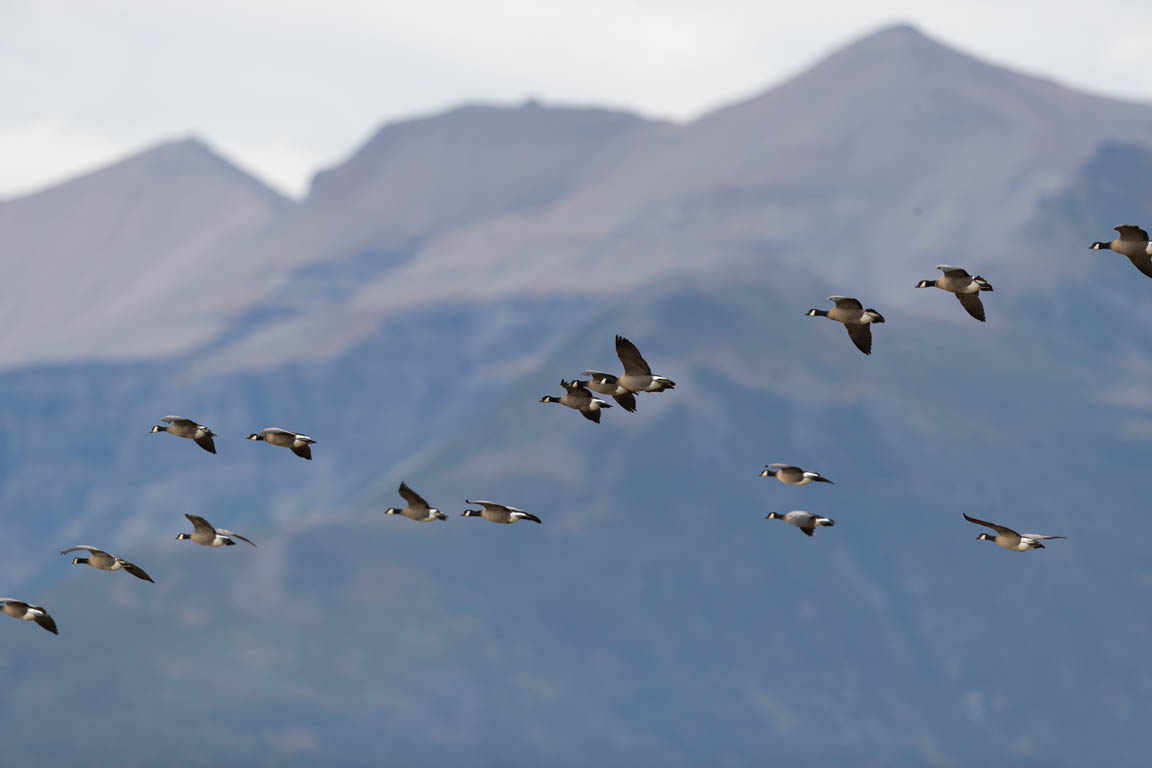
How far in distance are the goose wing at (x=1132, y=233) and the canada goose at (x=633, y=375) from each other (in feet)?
50.5

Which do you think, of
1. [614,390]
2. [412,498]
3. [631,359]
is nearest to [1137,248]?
[631,359]

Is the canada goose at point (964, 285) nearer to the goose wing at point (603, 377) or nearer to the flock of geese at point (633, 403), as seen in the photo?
the flock of geese at point (633, 403)

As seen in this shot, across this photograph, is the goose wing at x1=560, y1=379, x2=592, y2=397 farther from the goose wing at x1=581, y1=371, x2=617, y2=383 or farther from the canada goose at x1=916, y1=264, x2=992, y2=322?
the canada goose at x1=916, y1=264, x2=992, y2=322

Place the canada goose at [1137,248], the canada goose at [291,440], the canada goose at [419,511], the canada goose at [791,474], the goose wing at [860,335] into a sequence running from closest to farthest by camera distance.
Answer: the canada goose at [1137,248] < the goose wing at [860,335] < the canada goose at [791,474] < the canada goose at [419,511] < the canada goose at [291,440]

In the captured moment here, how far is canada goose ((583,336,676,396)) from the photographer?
74125 millimetres

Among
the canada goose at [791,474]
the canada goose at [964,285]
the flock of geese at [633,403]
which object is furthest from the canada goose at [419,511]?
the canada goose at [964,285]

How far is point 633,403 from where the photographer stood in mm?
77688

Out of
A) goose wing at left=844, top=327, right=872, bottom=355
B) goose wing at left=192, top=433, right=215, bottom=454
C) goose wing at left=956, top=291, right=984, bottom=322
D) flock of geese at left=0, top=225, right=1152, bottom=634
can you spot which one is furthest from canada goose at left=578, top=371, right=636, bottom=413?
goose wing at left=192, top=433, right=215, bottom=454

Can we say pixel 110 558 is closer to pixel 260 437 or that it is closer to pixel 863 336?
pixel 260 437

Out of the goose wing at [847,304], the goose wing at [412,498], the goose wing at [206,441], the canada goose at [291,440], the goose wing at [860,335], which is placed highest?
the goose wing at [847,304]

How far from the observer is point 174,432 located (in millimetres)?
79875

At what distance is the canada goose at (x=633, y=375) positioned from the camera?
7412 cm

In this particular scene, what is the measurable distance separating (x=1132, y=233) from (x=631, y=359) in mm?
17062

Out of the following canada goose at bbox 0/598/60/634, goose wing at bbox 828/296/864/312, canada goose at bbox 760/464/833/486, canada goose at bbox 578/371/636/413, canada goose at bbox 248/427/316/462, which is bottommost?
canada goose at bbox 0/598/60/634
